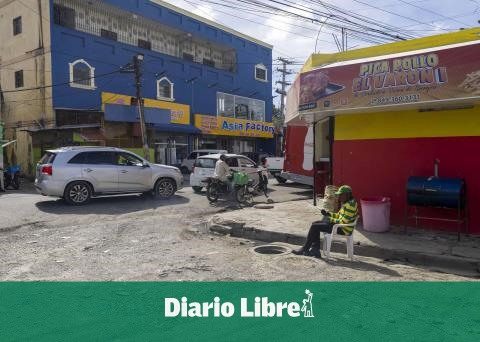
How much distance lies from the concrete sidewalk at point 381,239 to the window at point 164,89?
19.9 m

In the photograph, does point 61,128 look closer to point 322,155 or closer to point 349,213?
point 322,155

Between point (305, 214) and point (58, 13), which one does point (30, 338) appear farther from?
point (58, 13)

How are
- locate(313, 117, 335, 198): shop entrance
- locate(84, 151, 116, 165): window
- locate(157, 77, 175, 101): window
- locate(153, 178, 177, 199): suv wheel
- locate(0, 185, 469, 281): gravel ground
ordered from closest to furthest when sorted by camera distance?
locate(0, 185, 469, 281): gravel ground
locate(84, 151, 116, 165): window
locate(313, 117, 335, 198): shop entrance
locate(153, 178, 177, 199): suv wheel
locate(157, 77, 175, 101): window

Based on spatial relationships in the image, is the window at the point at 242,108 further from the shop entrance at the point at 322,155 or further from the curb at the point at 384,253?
the curb at the point at 384,253

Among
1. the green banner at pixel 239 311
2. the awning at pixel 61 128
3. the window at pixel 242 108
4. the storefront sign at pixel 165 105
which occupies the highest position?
the window at pixel 242 108

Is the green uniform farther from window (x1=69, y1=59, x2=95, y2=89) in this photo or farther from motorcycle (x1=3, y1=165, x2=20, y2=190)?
window (x1=69, y1=59, x2=95, y2=89)

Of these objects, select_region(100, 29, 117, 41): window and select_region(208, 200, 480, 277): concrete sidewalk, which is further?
select_region(100, 29, 117, 41): window

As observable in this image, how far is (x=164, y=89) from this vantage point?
29.5 metres

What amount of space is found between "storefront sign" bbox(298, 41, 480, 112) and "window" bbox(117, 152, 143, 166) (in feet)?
21.7

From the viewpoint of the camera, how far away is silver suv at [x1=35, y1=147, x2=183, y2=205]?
12305 millimetres

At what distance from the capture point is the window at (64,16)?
23.9 metres

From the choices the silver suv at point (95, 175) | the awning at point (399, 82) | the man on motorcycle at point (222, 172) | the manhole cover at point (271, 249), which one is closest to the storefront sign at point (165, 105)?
the silver suv at point (95, 175)

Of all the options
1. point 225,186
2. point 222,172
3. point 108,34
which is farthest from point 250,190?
point 108,34

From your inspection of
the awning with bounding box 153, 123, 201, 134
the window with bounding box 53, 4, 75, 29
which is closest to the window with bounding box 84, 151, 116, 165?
the awning with bounding box 153, 123, 201, 134
